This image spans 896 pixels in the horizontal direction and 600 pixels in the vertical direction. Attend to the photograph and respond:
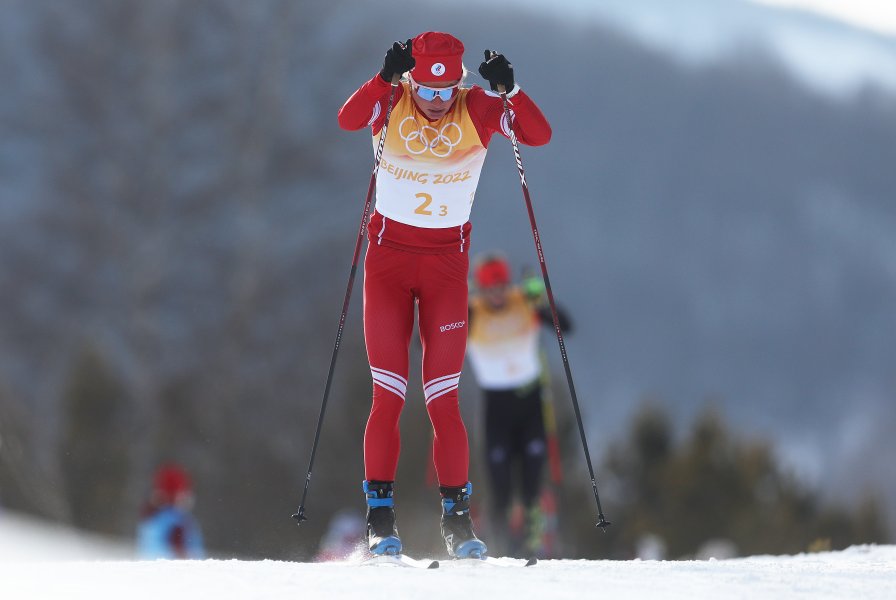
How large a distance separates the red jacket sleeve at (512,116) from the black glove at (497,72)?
0.07 meters

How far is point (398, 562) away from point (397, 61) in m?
1.87

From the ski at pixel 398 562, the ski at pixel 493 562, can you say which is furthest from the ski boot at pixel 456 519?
the ski at pixel 398 562

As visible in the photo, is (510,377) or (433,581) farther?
(510,377)

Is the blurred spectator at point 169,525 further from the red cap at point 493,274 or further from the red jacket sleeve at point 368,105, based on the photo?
the red jacket sleeve at point 368,105

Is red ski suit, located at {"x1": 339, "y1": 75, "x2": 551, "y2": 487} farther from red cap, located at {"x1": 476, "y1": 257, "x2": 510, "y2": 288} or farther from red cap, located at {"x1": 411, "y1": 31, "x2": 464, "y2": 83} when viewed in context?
red cap, located at {"x1": 476, "y1": 257, "x2": 510, "y2": 288}

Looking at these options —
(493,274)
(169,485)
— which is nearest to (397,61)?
(493,274)

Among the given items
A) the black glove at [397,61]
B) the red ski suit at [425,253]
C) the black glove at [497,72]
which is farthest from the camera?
the red ski suit at [425,253]

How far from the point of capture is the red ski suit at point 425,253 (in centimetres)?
542

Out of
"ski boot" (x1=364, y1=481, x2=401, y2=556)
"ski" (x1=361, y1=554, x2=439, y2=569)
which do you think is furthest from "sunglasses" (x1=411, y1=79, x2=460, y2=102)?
"ski" (x1=361, y1=554, x2=439, y2=569)

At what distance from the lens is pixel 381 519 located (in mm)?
5383

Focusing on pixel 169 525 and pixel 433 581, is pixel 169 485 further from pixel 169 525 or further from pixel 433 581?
pixel 433 581

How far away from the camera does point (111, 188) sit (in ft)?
85.7

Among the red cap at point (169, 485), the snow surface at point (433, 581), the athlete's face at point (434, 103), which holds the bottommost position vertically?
the snow surface at point (433, 581)

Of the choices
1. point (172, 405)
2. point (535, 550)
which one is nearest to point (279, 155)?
point (172, 405)
